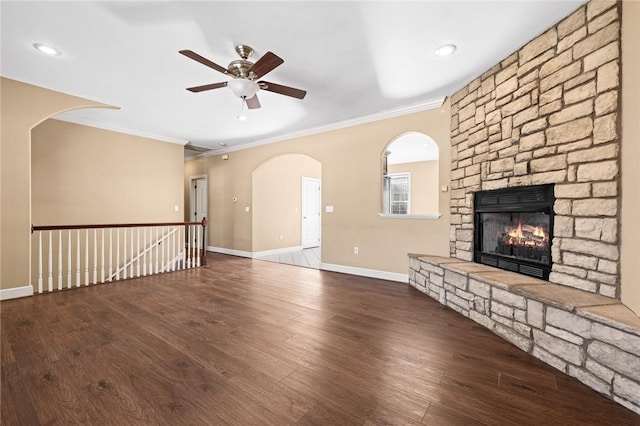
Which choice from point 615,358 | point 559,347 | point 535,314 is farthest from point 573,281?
point 615,358

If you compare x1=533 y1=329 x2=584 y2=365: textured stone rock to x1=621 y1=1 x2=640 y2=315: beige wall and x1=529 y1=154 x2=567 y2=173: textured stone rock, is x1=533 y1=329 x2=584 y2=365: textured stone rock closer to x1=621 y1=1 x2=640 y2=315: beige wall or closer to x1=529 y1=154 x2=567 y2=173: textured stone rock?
x1=621 y1=1 x2=640 y2=315: beige wall

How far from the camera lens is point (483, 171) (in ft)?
10.5

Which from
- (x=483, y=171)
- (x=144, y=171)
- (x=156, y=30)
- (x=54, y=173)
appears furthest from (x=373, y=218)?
(x=54, y=173)

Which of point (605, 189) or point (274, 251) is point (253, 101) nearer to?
point (605, 189)

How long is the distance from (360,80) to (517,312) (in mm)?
2921

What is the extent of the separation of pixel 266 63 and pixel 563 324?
3.08 m

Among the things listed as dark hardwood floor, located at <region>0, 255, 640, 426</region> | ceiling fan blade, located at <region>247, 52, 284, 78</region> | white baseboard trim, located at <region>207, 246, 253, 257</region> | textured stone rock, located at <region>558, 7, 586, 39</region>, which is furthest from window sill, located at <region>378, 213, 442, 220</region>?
white baseboard trim, located at <region>207, 246, 253, 257</region>

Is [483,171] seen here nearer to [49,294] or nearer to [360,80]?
[360,80]

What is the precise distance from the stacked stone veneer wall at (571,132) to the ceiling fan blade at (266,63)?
2.40 metres

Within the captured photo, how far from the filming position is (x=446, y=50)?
264cm

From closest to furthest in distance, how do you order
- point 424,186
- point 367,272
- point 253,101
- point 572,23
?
point 572,23
point 253,101
point 367,272
point 424,186

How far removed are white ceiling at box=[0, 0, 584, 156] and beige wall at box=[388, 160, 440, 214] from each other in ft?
14.5

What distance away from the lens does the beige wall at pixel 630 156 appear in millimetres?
1762

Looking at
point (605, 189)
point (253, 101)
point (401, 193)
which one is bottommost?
point (605, 189)
